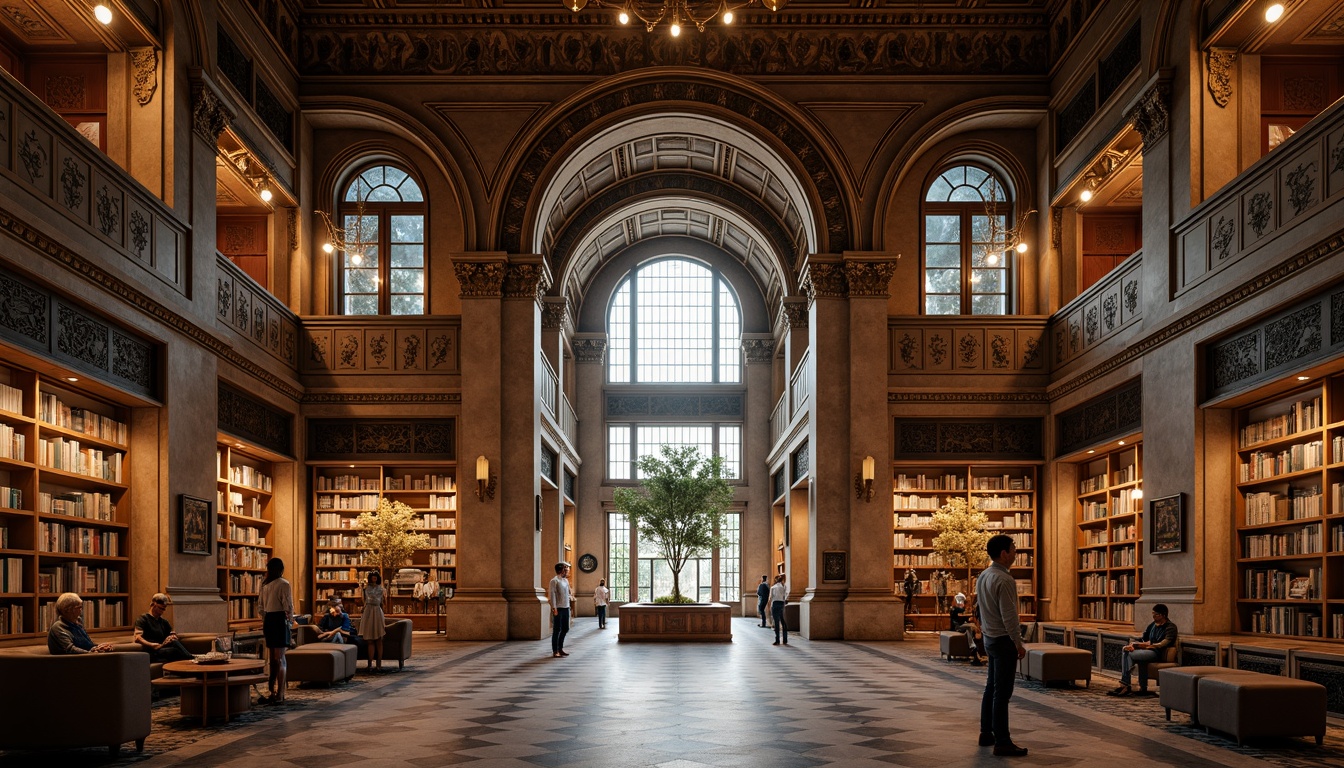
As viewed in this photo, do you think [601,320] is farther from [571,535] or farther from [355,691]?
[355,691]

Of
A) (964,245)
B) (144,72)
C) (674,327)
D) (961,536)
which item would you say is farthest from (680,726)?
(674,327)

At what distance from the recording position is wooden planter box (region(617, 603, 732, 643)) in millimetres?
20359

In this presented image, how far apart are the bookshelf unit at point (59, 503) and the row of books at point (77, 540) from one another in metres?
0.01

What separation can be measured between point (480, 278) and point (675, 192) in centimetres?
736

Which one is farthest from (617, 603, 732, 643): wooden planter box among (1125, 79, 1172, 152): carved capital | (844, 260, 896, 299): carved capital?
(1125, 79, 1172, 152): carved capital

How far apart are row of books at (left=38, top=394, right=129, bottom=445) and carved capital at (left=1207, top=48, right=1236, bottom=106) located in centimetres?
1330

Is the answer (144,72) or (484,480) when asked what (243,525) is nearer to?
(484,480)

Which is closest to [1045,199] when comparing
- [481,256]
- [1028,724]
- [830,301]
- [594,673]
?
[830,301]

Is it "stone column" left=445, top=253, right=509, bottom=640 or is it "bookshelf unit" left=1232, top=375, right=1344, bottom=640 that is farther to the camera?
"stone column" left=445, top=253, right=509, bottom=640

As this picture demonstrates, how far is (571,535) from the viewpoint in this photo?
3241 centimetres

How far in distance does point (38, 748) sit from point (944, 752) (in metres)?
5.88

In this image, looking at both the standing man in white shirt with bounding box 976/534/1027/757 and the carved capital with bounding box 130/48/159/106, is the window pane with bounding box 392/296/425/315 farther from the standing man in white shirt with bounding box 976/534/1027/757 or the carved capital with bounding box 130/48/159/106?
the standing man in white shirt with bounding box 976/534/1027/757

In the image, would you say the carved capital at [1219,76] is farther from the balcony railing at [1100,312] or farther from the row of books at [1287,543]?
the row of books at [1287,543]

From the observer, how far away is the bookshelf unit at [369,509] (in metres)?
20.7
